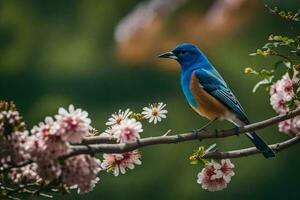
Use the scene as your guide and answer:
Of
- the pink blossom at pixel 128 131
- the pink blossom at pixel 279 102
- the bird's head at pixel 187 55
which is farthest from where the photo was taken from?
the bird's head at pixel 187 55

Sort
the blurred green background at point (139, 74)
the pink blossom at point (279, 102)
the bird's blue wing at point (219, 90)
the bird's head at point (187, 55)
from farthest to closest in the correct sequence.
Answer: the blurred green background at point (139, 74)
the bird's head at point (187, 55)
the bird's blue wing at point (219, 90)
the pink blossom at point (279, 102)

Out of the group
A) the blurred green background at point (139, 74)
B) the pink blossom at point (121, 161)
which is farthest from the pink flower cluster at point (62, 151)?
the blurred green background at point (139, 74)

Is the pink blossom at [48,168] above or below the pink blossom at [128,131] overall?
below

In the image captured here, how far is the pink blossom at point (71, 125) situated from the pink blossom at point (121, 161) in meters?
0.34

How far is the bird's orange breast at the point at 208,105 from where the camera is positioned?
2736mm

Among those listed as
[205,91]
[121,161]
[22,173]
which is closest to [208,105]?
[205,91]

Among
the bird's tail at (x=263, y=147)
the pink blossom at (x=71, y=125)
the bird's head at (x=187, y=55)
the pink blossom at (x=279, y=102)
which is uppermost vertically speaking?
the bird's head at (x=187, y=55)

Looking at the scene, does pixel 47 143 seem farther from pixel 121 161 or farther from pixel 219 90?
pixel 219 90

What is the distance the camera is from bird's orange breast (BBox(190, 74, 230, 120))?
108 inches

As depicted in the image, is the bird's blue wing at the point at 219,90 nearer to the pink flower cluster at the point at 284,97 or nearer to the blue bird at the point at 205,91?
the blue bird at the point at 205,91

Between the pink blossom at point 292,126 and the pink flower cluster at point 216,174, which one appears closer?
the pink flower cluster at point 216,174

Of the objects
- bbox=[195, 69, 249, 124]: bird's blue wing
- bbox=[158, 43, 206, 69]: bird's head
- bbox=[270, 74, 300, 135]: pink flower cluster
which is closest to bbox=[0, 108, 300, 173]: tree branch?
bbox=[270, 74, 300, 135]: pink flower cluster

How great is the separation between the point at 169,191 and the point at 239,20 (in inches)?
63.6

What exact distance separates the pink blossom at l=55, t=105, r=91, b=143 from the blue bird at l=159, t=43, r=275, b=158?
0.97m
